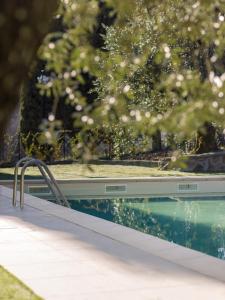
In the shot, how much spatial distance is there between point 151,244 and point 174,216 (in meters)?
4.68

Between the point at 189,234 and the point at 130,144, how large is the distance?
29.4ft

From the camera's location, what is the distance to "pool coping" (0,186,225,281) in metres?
5.97

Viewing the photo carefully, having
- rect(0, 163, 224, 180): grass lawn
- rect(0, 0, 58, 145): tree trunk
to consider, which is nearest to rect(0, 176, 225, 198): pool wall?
rect(0, 163, 224, 180): grass lawn

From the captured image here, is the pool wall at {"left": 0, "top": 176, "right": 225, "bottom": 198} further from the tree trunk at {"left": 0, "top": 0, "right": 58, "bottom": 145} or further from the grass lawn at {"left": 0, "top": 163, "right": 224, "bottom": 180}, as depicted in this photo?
the tree trunk at {"left": 0, "top": 0, "right": 58, "bottom": 145}

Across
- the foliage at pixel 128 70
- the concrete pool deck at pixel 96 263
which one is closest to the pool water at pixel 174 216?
the concrete pool deck at pixel 96 263

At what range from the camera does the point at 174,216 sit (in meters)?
11.7

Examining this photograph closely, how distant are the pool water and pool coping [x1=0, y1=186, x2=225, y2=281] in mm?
1308

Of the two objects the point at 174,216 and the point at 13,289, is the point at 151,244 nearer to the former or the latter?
the point at 13,289

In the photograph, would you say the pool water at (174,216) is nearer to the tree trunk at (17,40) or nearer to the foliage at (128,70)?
the foliage at (128,70)

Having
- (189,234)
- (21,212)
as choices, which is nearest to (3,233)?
(21,212)

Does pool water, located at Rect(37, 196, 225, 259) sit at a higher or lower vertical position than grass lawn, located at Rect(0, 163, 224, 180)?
lower

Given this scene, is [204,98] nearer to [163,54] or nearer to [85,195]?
[163,54]

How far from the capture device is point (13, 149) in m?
20.0

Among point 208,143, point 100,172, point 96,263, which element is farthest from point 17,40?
point 208,143
